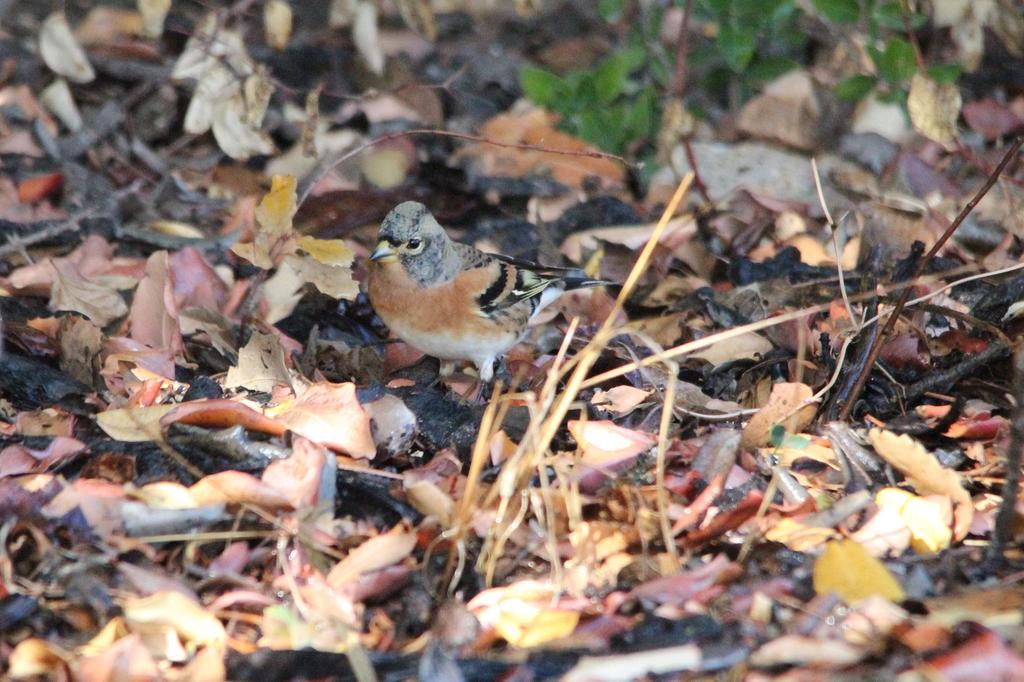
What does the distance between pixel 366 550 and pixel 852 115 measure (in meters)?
4.29

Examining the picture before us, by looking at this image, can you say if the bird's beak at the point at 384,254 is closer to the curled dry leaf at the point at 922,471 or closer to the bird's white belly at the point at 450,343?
the bird's white belly at the point at 450,343

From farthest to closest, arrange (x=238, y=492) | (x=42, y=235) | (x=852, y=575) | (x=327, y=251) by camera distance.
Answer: (x=42, y=235)
(x=327, y=251)
(x=238, y=492)
(x=852, y=575)

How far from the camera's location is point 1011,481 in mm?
2770

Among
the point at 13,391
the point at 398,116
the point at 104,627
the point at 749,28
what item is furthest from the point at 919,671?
the point at 398,116

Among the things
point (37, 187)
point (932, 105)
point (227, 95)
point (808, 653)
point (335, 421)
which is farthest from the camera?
point (37, 187)

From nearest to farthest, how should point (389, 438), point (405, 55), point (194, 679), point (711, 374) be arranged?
point (194, 679), point (389, 438), point (711, 374), point (405, 55)

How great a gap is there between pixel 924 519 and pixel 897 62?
274cm

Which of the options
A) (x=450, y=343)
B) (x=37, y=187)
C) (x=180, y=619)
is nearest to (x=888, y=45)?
(x=450, y=343)

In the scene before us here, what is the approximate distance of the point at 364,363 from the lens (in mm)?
4238

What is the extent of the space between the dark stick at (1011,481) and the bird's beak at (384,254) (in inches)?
89.4

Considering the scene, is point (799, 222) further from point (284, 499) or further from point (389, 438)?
point (284, 499)

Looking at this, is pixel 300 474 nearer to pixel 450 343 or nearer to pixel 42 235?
pixel 450 343

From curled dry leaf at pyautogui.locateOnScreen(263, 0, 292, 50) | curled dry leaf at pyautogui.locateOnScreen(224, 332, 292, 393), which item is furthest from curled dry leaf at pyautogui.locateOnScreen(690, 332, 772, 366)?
curled dry leaf at pyautogui.locateOnScreen(263, 0, 292, 50)

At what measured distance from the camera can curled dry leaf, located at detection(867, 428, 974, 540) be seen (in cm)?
312
